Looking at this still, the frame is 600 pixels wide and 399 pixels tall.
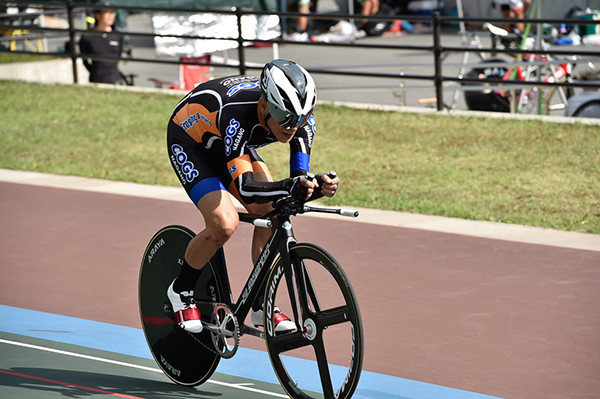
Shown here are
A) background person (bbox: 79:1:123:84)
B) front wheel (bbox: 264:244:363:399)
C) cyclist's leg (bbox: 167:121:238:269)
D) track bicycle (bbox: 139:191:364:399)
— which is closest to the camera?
front wheel (bbox: 264:244:363:399)

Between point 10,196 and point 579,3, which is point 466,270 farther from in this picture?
point 579,3

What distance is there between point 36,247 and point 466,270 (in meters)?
3.59

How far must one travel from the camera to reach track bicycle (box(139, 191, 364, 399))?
15.0 ft

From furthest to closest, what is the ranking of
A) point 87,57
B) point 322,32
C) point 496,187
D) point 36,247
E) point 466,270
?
1. point 322,32
2. point 87,57
3. point 496,187
4. point 36,247
5. point 466,270

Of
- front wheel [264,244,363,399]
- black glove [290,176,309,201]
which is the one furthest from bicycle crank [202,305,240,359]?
black glove [290,176,309,201]

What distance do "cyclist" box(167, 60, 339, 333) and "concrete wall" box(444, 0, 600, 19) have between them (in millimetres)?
17214

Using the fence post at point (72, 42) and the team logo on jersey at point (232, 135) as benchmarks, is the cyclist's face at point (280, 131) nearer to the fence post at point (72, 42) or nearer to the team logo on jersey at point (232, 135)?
the team logo on jersey at point (232, 135)

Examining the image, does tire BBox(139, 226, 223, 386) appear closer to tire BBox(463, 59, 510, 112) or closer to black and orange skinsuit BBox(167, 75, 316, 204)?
black and orange skinsuit BBox(167, 75, 316, 204)

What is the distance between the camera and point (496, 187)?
9930 mm

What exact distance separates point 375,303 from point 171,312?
1823 mm

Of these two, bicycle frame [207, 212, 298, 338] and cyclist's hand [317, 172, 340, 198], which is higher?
cyclist's hand [317, 172, 340, 198]

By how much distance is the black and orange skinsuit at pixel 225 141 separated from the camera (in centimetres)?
483

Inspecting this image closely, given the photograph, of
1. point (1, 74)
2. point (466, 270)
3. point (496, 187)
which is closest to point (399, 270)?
point (466, 270)

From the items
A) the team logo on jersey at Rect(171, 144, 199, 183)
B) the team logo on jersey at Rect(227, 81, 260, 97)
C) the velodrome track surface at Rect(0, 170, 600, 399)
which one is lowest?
the velodrome track surface at Rect(0, 170, 600, 399)
